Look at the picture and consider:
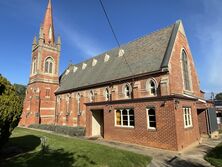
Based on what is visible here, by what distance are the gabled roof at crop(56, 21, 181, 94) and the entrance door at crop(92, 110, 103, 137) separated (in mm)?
4818

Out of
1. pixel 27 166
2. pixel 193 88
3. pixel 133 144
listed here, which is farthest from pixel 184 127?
pixel 27 166

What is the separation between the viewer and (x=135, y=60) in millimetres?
22016

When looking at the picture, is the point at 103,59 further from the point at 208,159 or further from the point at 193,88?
the point at 208,159

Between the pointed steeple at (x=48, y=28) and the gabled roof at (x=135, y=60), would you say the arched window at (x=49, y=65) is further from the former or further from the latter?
the gabled roof at (x=135, y=60)

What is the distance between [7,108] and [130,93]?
14.1 m

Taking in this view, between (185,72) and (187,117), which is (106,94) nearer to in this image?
(185,72)

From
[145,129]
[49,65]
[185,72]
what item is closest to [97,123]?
[145,129]

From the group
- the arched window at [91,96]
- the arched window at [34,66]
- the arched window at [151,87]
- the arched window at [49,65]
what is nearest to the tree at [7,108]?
the arched window at [151,87]

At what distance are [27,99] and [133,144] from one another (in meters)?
27.5

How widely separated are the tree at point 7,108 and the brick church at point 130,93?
963 cm

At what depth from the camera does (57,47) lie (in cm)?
3738

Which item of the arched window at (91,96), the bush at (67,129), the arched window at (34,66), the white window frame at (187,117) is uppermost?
the arched window at (34,66)

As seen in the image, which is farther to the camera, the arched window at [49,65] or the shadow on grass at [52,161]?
the arched window at [49,65]

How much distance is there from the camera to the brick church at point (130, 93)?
14117 millimetres
